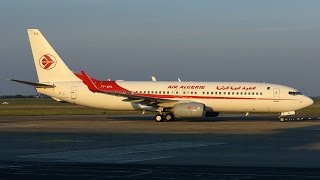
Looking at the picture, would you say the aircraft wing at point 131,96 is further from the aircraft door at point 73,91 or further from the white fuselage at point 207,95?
the aircraft door at point 73,91

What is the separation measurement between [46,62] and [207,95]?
12.9 metres

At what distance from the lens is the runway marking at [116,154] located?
22.1 meters

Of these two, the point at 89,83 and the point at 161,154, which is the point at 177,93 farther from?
the point at 161,154

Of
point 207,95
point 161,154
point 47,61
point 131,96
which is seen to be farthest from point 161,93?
point 161,154

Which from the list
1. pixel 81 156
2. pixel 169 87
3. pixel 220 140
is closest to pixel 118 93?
pixel 169 87

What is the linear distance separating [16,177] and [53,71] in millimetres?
37417

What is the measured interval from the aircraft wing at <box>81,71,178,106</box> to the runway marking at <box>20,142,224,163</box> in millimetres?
22864

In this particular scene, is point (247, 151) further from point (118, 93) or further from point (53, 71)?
point (53, 71)

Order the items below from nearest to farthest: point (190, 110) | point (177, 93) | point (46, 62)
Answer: point (190, 110), point (177, 93), point (46, 62)

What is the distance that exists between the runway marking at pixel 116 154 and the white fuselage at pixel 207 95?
2376cm

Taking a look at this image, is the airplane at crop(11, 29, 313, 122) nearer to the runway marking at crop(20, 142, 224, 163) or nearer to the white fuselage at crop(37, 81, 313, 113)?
the white fuselage at crop(37, 81, 313, 113)

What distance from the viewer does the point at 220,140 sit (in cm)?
3103

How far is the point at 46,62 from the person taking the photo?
54188 mm

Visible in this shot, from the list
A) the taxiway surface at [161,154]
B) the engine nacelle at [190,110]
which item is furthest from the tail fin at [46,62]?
the taxiway surface at [161,154]
